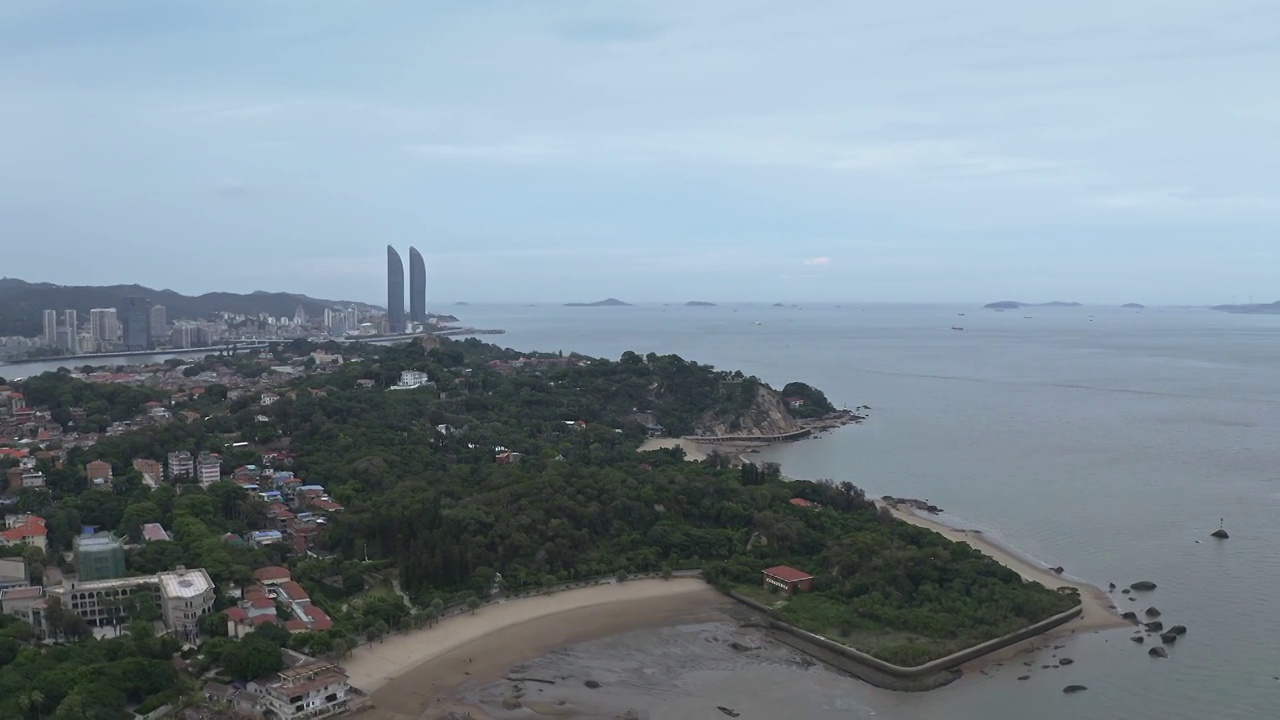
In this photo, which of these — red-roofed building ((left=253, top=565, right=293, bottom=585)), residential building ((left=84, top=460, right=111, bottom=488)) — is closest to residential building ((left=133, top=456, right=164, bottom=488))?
residential building ((left=84, top=460, right=111, bottom=488))

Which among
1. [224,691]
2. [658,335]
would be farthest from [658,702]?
[658,335]

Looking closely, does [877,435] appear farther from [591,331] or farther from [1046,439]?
[591,331]

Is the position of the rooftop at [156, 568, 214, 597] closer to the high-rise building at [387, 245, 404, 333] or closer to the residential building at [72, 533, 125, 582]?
the residential building at [72, 533, 125, 582]

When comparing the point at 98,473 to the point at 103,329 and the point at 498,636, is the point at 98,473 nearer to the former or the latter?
the point at 498,636

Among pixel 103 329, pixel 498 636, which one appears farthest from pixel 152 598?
pixel 103 329

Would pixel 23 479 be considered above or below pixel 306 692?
above

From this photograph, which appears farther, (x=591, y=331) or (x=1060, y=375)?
(x=591, y=331)
